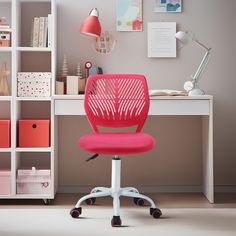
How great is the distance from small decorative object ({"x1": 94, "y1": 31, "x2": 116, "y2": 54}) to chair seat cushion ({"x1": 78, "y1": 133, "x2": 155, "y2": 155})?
1.17 m

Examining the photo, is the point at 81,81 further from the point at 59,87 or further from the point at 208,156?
the point at 208,156

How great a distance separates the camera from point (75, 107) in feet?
11.0

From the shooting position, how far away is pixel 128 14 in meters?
3.82

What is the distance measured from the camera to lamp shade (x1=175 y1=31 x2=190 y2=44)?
3.54m

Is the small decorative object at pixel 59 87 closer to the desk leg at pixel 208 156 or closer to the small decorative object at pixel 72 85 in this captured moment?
the small decorative object at pixel 72 85

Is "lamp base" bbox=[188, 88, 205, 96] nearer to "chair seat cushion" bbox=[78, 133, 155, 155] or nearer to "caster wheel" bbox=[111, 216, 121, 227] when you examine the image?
"chair seat cushion" bbox=[78, 133, 155, 155]

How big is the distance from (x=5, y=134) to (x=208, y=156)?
1.62 metres

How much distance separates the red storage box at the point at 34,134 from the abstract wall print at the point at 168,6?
1.44 meters

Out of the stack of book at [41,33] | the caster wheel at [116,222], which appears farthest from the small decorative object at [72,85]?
the caster wheel at [116,222]

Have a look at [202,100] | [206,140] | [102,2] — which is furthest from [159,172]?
[102,2]

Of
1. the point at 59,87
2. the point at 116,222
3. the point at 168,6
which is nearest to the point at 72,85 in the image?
the point at 59,87

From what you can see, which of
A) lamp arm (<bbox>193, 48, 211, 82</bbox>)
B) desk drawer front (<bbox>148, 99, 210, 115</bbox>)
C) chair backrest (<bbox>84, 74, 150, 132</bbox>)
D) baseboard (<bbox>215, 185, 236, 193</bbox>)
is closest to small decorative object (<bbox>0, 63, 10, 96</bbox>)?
chair backrest (<bbox>84, 74, 150, 132</bbox>)

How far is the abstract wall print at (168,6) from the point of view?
3846 mm

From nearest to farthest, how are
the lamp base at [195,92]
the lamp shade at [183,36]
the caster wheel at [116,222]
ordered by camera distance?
1. the caster wheel at [116,222]
2. the lamp base at [195,92]
3. the lamp shade at [183,36]
